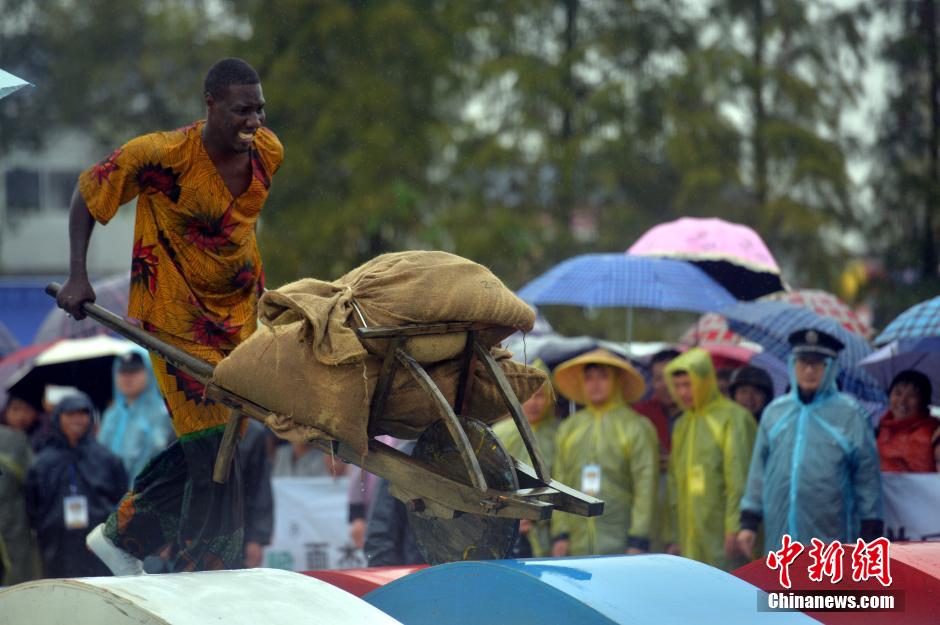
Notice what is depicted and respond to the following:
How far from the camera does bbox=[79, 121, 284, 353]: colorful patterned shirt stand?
5.27 metres

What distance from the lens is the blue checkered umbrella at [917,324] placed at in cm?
830

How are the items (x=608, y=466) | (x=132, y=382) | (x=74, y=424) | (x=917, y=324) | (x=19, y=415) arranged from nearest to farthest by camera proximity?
(x=917, y=324)
(x=608, y=466)
(x=74, y=424)
(x=132, y=382)
(x=19, y=415)

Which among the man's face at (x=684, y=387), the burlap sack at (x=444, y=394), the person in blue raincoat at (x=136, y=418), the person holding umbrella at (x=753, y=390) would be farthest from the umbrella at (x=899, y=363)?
the burlap sack at (x=444, y=394)

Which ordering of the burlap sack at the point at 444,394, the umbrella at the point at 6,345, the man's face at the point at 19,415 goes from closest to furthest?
the burlap sack at the point at 444,394 < the man's face at the point at 19,415 < the umbrella at the point at 6,345

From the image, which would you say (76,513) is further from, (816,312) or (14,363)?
(816,312)

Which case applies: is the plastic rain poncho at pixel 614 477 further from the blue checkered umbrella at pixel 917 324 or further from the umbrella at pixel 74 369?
the umbrella at pixel 74 369

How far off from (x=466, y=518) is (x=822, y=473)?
3.37 meters

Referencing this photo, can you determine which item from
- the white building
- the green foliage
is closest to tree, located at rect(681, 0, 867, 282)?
the green foliage

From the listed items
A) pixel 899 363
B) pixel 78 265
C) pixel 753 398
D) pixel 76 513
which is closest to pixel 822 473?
pixel 753 398

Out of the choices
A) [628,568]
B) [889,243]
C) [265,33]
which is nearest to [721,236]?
[889,243]

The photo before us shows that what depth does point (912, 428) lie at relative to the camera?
877 cm

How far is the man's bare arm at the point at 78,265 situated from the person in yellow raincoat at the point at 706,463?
4.52 meters

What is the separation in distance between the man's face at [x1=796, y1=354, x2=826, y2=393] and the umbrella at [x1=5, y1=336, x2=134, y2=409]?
4936mm

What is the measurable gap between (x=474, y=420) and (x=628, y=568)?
1035 mm
